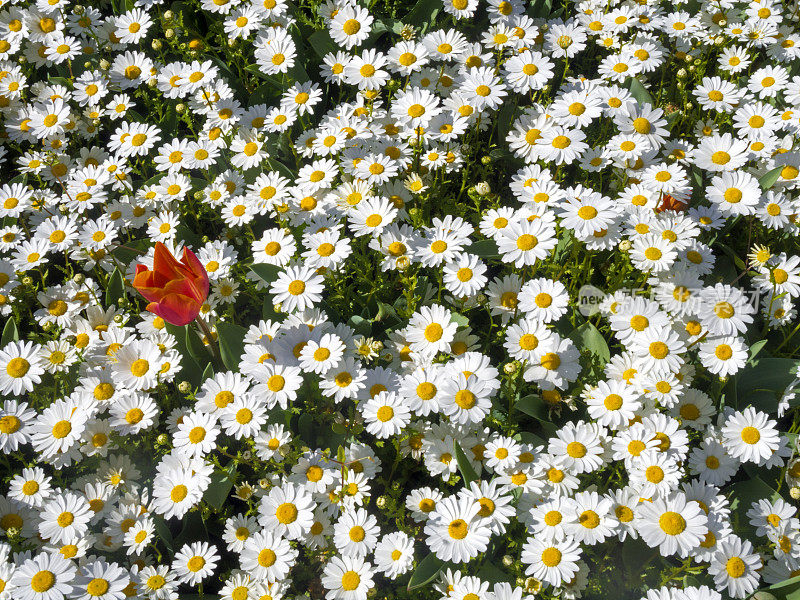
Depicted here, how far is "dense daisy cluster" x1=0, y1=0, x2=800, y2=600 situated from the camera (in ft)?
8.25

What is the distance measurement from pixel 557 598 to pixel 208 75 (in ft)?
10.2

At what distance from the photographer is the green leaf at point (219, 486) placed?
2.71 m

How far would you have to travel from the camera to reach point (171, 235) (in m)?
3.39

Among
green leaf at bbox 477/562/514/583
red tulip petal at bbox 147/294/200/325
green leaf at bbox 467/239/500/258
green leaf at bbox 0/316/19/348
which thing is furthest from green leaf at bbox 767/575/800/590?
green leaf at bbox 0/316/19/348

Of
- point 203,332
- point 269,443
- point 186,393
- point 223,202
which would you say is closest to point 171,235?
point 223,202

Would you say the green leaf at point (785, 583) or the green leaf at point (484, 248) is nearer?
the green leaf at point (785, 583)

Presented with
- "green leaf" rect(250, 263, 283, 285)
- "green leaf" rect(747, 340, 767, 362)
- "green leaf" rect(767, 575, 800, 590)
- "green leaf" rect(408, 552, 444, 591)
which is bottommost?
"green leaf" rect(767, 575, 800, 590)

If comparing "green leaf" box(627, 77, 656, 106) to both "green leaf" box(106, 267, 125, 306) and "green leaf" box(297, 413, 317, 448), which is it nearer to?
"green leaf" box(297, 413, 317, 448)

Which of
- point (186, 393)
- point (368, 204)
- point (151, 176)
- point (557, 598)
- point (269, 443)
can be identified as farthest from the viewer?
point (151, 176)

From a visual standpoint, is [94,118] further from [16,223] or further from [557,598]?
[557,598]

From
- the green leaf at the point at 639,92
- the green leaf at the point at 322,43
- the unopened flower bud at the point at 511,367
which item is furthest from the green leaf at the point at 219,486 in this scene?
the green leaf at the point at 639,92

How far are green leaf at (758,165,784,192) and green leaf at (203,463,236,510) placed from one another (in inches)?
108

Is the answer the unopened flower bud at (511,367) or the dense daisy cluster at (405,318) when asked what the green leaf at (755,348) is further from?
the unopened flower bud at (511,367)

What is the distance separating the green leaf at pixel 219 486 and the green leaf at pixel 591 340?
5.01 feet
